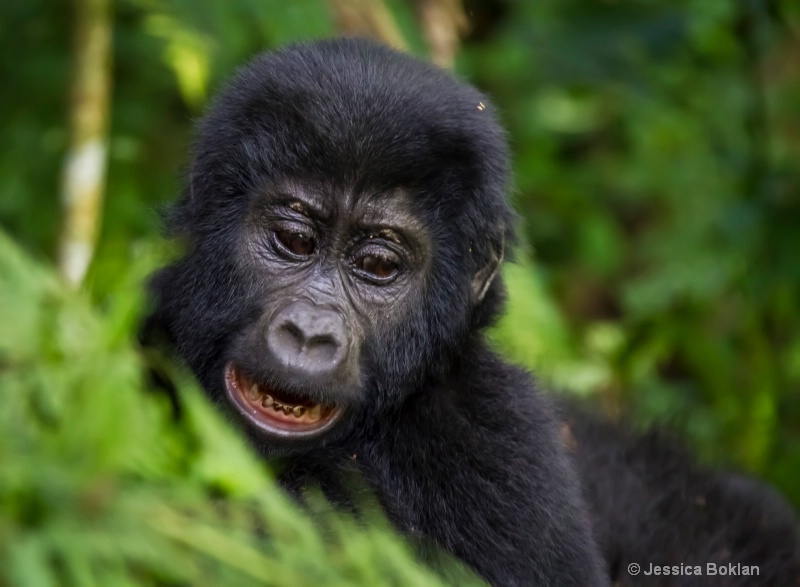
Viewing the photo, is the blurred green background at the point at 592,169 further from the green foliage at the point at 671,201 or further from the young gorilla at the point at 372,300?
the young gorilla at the point at 372,300

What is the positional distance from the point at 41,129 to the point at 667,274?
3030 millimetres

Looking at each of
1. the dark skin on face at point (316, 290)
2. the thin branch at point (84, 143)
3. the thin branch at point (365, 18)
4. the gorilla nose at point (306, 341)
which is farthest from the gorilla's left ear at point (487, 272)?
the thin branch at point (365, 18)

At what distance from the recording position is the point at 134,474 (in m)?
1.61

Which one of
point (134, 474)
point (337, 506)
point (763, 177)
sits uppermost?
point (134, 474)

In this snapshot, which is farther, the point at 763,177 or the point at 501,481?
the point at 763,177

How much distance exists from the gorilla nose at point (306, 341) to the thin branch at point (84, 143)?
51.8 inches

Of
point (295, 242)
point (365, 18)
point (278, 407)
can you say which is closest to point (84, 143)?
point (365, 18)

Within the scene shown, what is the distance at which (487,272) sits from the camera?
3193mm

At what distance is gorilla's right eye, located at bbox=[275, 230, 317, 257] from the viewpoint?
302 cm

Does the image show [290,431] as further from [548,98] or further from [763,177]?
[548,98]

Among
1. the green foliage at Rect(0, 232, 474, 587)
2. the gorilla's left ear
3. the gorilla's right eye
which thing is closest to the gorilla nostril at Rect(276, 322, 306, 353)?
the gorilla's right eye

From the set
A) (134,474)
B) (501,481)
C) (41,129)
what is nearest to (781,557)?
(501,481)

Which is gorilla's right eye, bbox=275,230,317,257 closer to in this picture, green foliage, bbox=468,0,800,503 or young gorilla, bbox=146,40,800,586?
young gorilla, bbox=146,40,800,586

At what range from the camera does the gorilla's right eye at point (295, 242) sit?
3.02m
